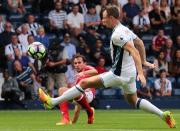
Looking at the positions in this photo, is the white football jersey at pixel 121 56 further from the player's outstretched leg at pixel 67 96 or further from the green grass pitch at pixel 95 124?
the green grass pitch at pixel 95 124

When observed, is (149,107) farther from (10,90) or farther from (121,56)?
(10,90)

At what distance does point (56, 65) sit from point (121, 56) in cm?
1065

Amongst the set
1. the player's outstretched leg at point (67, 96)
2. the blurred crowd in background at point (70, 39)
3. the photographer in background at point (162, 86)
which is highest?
the player's outstretched leg at point (67, 96)

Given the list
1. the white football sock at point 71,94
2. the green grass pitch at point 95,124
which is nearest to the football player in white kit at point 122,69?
the white football sock at point 71,94

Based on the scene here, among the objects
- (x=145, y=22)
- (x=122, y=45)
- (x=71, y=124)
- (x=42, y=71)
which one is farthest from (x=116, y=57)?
(x=145, y=22)

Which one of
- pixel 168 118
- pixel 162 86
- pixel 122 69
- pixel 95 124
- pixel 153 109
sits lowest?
pixel 162 86

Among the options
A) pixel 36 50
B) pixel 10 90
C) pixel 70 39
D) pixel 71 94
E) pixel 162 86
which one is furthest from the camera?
pixel 70 39

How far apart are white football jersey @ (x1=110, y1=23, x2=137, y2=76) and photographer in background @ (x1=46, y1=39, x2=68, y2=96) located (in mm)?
10539

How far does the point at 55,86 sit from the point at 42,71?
2.14 feet

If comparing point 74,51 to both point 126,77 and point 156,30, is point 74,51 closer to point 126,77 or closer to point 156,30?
point 156,30

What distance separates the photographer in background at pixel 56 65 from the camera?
22578 millimetres

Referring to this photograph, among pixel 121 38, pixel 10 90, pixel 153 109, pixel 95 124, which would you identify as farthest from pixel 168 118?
pixel 10 90

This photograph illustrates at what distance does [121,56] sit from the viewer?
12.0 m

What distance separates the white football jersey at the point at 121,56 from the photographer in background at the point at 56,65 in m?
10.5
